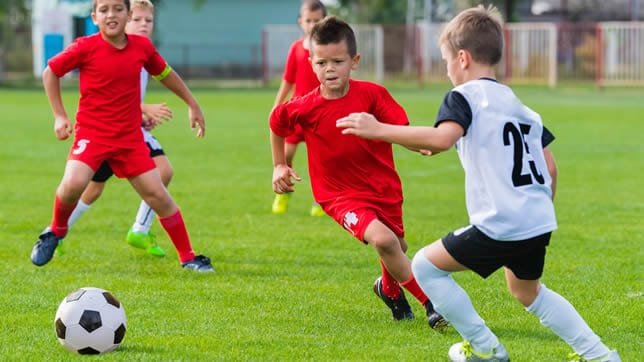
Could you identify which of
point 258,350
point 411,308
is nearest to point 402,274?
point 411,308

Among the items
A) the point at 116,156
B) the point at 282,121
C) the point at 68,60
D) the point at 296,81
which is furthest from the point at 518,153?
the point at 296,81

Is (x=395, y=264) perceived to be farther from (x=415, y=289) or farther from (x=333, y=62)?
(x=333, y=62)

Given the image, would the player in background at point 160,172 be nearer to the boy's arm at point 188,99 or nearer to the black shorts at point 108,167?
the black shorts at point 108,167

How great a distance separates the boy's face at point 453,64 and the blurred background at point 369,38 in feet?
99.9

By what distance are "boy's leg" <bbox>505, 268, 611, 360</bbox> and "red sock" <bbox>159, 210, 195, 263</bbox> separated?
3377mm

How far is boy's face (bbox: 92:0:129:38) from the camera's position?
7926 mm

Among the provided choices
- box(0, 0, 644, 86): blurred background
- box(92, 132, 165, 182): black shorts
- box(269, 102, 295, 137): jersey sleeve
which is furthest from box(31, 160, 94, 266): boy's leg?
box(0, 0, 644, 86): blurred background

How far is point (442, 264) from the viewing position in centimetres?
549

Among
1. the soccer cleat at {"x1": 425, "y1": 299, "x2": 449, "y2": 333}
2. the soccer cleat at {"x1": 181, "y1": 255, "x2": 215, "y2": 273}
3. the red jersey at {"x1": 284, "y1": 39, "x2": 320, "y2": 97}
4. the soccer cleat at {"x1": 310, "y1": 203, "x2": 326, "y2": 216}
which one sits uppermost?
the red jersey at {"x1": 284, "y1": 39, "x2": 320, "y2": 97}

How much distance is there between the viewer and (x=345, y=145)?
671cm

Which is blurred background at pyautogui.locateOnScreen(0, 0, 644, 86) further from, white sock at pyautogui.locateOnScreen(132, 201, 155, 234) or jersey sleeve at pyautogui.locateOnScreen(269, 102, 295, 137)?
jersey sleeve at pyautogui.locateOnScreen(269, 102, 295, 137)

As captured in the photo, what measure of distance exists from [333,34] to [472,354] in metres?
1.89

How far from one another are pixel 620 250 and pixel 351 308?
3.07m

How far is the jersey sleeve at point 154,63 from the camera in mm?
8281
